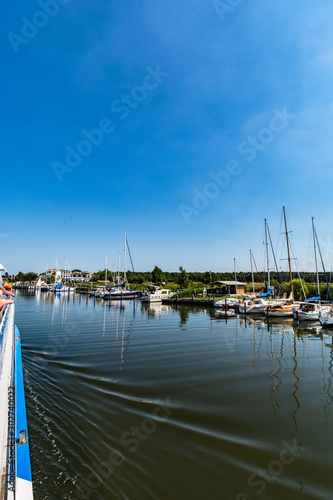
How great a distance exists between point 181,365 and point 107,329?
12547 mm

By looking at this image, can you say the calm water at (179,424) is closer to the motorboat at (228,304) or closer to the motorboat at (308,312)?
the motorboat at (308,312)

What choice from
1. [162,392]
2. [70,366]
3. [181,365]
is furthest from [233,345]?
[70,366]

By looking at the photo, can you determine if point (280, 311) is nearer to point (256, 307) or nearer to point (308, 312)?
point (256, 307)

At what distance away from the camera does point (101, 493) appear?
16.2 feet

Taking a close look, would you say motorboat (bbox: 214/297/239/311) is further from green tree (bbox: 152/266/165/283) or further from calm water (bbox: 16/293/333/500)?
green tree (bbox: 152/266/165/283)

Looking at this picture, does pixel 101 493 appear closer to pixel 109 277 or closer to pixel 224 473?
pixel 224 473

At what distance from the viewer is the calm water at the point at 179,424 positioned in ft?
17.3

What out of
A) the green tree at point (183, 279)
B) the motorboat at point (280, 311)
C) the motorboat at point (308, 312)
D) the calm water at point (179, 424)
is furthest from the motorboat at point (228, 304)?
the green tree at point (183, 279)

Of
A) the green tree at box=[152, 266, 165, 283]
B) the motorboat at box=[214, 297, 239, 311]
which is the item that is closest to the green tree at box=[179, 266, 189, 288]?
the green tree at box=[152, 266, 165, 283]

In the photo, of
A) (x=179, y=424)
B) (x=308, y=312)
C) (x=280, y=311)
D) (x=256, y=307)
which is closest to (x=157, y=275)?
(x=256, y=307)

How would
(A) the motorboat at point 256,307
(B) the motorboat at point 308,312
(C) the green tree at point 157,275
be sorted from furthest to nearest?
1. (C) the green tree at point 157,275
2. (A) the motorboat at point 256,307
3. (B) the motorboat at point 308,312

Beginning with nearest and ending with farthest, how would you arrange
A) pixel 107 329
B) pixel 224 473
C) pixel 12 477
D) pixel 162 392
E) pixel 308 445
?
pixel 12 477 → pixel 224 473 → pixel 308 445 → pixel 162 392 → pixel 107 329

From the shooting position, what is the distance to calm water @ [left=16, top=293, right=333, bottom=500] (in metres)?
5.28

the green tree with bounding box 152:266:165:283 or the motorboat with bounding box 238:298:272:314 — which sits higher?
the green tree with bounding box 152:266:165:283
